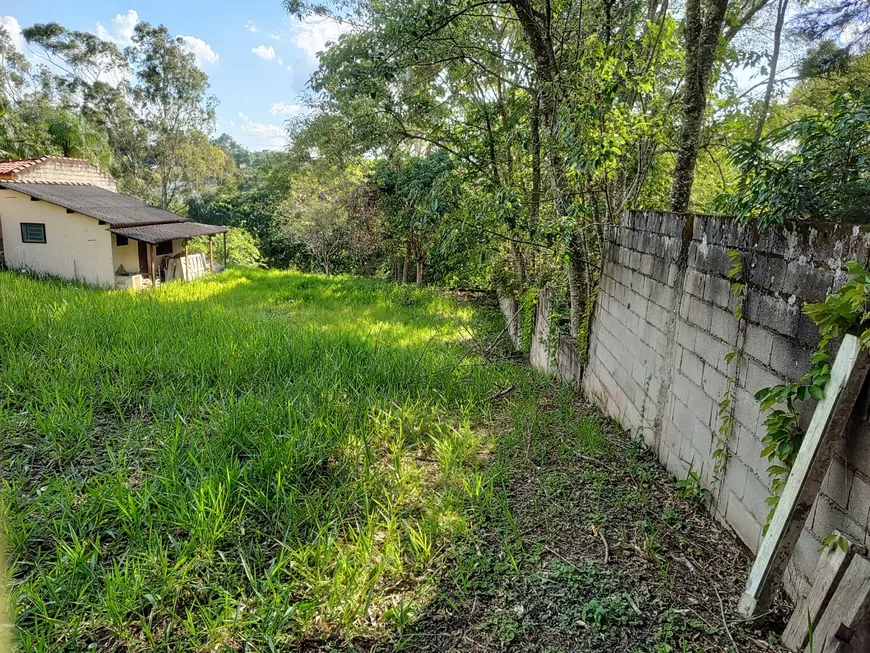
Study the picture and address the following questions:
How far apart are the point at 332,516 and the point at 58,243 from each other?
13902 millimetres

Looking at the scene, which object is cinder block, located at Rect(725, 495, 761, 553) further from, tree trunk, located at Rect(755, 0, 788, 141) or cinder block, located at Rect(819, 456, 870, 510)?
tree trunk, located at Rect(755, 0, 788, 141)

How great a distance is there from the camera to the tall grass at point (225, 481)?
6.70 feet

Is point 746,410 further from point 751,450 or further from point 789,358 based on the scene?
point 789,358

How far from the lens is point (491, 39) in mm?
7836

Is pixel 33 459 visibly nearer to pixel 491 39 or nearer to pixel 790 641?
pixel 790 641

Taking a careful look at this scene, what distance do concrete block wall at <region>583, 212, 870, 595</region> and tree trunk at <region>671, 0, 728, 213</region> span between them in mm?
409

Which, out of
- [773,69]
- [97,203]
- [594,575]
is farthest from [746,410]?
[97,203]

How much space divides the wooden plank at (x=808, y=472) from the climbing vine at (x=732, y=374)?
62 centimetres

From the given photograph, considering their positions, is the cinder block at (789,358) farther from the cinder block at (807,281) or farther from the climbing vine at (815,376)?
the cinder block at (807,281)

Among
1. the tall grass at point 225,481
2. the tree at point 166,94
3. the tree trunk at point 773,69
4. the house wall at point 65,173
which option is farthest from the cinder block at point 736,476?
the tree at point 166,94

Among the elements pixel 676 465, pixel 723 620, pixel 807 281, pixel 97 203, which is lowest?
pixel 723 620

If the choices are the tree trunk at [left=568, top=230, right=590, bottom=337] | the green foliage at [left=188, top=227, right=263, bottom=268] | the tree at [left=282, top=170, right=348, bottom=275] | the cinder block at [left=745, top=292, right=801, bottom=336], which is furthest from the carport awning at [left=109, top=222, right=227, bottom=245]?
the cinder block at [left=745, top=292, right=801, bottom=336]

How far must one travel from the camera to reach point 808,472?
1614 millimetres

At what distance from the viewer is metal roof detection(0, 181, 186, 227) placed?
12062 millimetres
